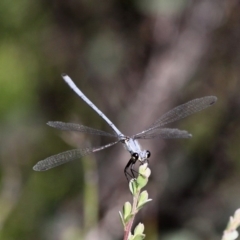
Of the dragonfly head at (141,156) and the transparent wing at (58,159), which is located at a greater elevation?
the transparent wing at (58,159)

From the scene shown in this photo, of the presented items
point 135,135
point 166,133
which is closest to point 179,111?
point 166,133

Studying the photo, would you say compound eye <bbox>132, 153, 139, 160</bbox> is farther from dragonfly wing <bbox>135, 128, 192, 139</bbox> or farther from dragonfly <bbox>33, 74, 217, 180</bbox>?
dragonfly wing <bbox>135, 128, 192, 139</bbox>

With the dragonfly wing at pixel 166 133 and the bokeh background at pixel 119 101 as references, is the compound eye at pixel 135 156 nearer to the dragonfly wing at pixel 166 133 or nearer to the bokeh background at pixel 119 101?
the dragonfly wing at pixel 166 133

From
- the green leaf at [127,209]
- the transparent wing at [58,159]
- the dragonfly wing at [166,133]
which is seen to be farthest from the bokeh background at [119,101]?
the green leaf at [127,209]

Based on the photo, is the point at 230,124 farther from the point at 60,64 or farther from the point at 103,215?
the point at 60,64

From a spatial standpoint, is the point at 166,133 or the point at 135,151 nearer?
the point at 135,151

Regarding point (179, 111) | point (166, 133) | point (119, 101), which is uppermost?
point (119, 101)

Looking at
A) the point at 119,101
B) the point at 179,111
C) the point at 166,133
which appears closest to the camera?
the point at 166,133

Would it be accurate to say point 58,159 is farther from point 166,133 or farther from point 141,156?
point 166,133

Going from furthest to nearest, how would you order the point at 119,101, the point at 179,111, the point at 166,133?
the point at 119,101
the point at 179,111
the point at 166,133
